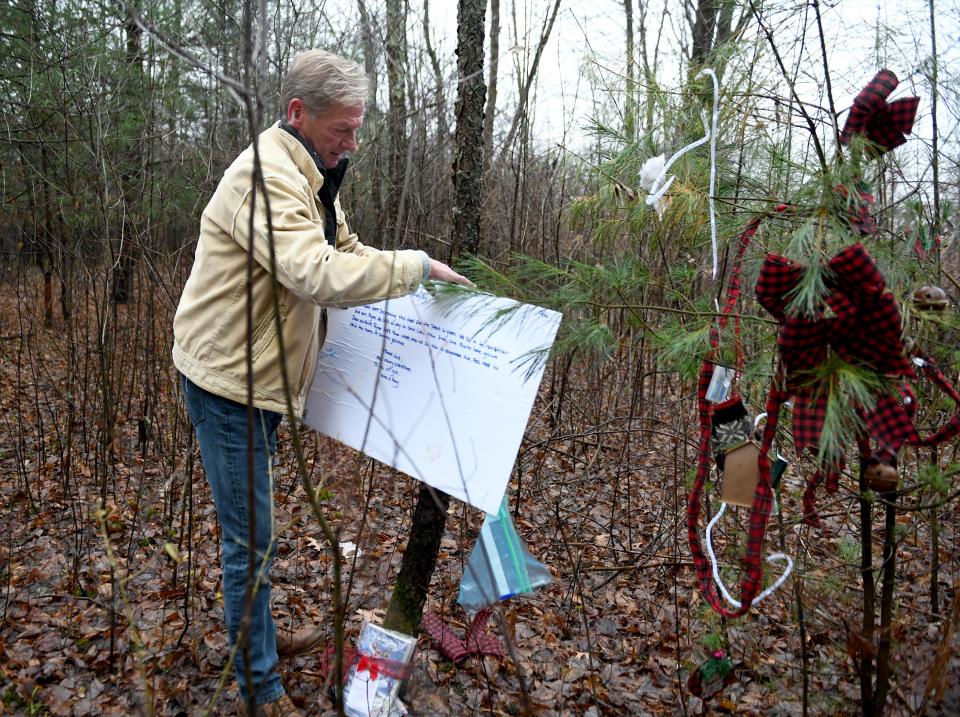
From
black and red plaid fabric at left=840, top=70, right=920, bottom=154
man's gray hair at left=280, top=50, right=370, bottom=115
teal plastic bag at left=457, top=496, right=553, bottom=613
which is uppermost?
man's gray hair at left=280, top=50, right=370, bottom=115

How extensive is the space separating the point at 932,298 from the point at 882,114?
40 centimetres

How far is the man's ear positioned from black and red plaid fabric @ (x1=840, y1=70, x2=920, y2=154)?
1444 mm

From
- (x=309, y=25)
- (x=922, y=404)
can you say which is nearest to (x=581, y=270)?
(x=922, y=404)

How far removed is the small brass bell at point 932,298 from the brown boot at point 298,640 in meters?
2.25

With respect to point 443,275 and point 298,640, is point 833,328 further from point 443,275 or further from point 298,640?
point 298,640

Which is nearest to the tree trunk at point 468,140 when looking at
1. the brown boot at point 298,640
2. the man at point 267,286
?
the man at point 267,286

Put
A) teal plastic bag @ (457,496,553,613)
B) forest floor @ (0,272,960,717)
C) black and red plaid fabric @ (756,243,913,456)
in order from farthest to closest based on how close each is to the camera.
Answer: forest floor @ (0,272,960,717)
teal plastic bag @ (457,496,553,613)
black and red plaid fabric @ (756,243,913,456)

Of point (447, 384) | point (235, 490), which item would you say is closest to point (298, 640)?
point (235, 490)

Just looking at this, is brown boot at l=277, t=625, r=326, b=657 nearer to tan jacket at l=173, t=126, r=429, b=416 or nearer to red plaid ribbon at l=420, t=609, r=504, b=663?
red plaid ribbon at l=420, t=609, r=504, b=663

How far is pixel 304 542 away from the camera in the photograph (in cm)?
354

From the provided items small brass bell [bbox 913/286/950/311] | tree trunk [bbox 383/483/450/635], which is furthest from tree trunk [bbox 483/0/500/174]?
small brass bell [bbox 913/286/950/311]

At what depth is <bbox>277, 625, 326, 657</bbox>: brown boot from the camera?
247 cm

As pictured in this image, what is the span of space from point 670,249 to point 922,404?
1.41m

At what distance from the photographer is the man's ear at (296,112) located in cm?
199
